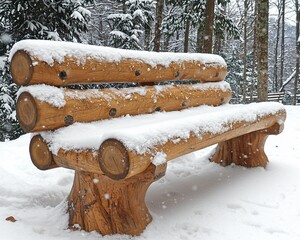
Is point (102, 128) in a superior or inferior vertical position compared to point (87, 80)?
inferior

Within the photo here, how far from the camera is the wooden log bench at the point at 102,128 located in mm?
2404

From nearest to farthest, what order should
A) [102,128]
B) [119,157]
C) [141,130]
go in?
[119,157], [141,130], [102,128]

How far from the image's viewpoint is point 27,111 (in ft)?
9.05

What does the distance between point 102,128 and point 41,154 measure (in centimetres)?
53

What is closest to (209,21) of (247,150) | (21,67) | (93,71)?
(247,150)

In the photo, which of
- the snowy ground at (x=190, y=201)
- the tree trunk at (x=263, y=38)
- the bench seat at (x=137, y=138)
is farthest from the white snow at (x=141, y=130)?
the tree trunk at (x=263, y=38)

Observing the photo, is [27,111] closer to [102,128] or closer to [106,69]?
[102,128]

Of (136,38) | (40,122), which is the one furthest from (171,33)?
(40,122)

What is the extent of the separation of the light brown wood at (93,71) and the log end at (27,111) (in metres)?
0.13

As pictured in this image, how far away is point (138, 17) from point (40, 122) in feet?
43.4

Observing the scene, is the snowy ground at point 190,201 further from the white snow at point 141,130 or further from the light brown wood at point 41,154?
the white snow at point 141,130

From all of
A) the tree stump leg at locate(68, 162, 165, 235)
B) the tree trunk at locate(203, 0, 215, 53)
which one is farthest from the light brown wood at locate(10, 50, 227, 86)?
the tree trunk at locate(203, 0, 215, 53)

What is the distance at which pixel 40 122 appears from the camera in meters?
2.72

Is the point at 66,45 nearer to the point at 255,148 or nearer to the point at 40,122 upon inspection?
the point at 40,122
